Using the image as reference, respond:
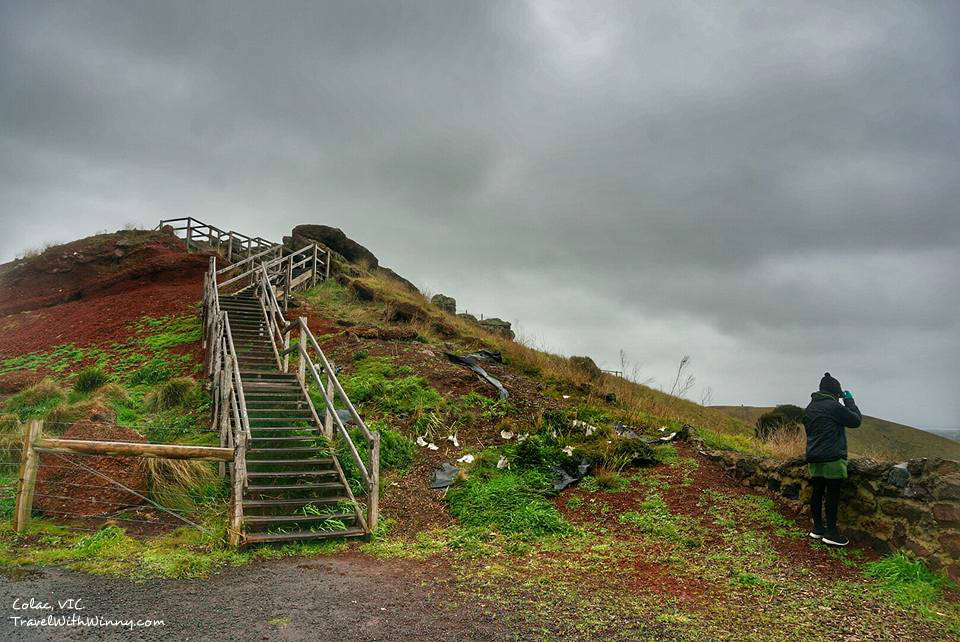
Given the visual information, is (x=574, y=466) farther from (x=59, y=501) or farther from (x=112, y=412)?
(x=112, y=412)

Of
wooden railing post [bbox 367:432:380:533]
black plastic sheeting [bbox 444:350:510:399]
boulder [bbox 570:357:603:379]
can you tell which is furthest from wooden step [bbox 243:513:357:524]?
boulder [bbox 570:357:603:379]

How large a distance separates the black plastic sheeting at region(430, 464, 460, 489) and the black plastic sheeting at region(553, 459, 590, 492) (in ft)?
5.73

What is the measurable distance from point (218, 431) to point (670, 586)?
346 inches

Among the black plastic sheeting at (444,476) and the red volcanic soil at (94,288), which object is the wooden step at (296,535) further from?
the red volcanic soil at (94,288)

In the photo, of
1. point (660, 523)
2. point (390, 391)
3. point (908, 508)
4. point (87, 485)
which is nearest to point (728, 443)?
point (660, 523)

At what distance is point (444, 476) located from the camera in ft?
32.1

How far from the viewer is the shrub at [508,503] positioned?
8.00 metres

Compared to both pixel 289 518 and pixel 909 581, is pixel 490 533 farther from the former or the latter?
pixel 909 581

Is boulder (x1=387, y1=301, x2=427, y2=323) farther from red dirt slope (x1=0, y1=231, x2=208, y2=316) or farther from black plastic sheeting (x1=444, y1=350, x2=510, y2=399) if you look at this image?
red dirt slope (x1=0, y1=231, x2=208, y2=316)

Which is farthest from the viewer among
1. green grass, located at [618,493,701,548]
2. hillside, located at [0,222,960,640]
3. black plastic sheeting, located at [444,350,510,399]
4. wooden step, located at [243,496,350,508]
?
black plastic sheeting, located at [444,350,510,399]

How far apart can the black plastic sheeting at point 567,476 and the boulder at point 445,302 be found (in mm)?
20215

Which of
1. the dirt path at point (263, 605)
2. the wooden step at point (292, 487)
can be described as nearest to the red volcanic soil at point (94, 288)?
the wooden step at point (292, 487)

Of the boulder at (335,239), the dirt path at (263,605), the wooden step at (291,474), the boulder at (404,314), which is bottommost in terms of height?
the dirt path at (263,605)

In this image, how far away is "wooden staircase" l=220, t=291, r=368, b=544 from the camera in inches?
302
